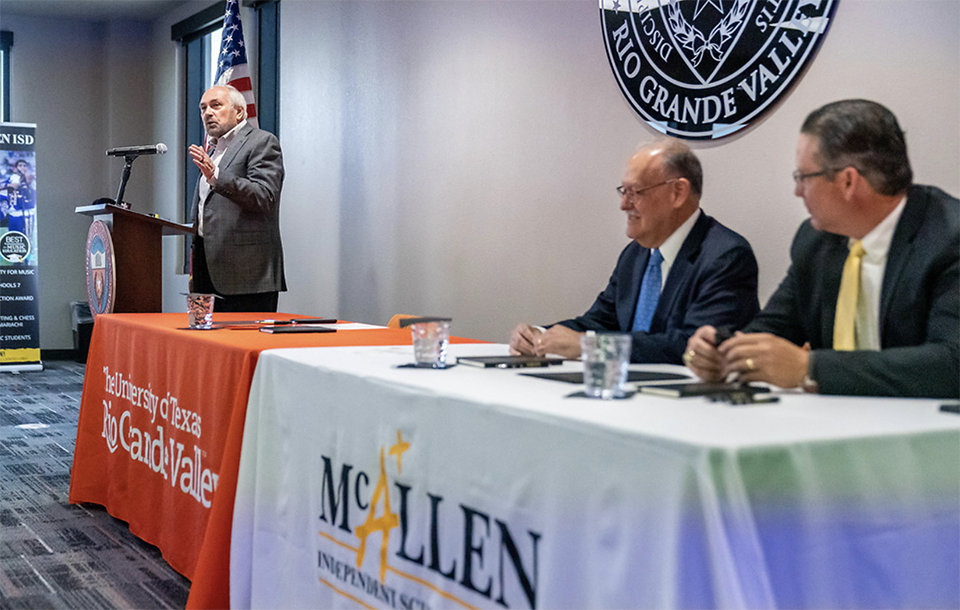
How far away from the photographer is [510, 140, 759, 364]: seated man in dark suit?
2018 mm

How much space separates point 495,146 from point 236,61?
2.12 metres

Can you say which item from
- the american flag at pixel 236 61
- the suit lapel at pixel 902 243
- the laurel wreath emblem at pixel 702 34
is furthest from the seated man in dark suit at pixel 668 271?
the american flag at pixel 236 61

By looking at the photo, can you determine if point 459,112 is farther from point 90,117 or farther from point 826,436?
point 90,117

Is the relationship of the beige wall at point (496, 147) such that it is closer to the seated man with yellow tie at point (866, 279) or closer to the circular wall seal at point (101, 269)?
the seated man with yellow tie at point (866, 279)

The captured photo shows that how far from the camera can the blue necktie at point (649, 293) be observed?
7.70ft

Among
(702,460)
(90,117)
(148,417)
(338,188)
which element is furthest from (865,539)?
(90,117)

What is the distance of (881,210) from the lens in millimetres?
1606

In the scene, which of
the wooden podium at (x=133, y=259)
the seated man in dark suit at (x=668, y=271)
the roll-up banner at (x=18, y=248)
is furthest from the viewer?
the roll-up banner at (x=18, y=248)

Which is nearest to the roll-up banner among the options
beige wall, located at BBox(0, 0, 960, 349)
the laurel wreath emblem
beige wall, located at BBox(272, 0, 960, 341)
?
beige wall, located at BBox(0, 0, 960, 349)

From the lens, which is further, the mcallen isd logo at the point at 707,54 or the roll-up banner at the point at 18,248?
the roll-up banner at the point at 18,248

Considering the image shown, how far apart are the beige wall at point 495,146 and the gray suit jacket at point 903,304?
85cm

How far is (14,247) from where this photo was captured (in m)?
7.57

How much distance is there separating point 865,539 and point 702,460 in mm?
268

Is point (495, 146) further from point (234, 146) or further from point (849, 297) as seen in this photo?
point (849, 297)
